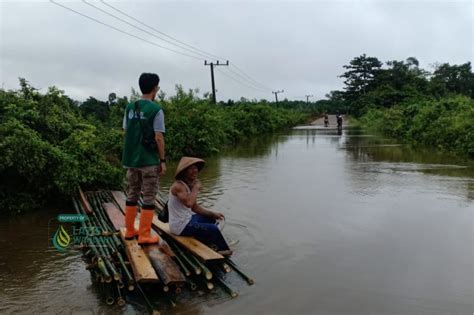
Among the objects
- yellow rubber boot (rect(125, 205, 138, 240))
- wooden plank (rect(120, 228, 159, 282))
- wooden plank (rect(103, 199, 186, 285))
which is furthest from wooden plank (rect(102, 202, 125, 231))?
wooden plank (rect(120, 228, 159, 282))

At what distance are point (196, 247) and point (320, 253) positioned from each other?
1957 mm

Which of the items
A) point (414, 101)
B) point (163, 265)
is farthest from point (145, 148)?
point (414, 101)

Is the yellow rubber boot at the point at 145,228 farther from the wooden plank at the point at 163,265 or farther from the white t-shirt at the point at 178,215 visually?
the white t-shirt at the point at 178,215

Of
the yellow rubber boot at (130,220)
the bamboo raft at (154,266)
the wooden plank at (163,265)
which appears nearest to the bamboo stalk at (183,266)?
the bamboo raft at (154,266)

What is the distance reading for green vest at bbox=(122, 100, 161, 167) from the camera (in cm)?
549

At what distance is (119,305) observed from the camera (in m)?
4.61

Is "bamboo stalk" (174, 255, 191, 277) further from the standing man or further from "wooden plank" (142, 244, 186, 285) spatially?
the standing man

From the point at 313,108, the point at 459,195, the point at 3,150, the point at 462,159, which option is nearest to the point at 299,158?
the point at 462,159

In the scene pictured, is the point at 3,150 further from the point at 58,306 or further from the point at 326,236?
the point at 326,236

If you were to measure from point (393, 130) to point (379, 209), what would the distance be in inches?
1000

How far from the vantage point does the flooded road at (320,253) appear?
4.80 meters

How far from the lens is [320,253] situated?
6.46 meters

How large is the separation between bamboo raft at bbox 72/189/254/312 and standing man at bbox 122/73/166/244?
278 millimetres

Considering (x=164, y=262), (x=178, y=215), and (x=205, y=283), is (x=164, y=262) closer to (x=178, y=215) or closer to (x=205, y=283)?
(x=205, y=283)
